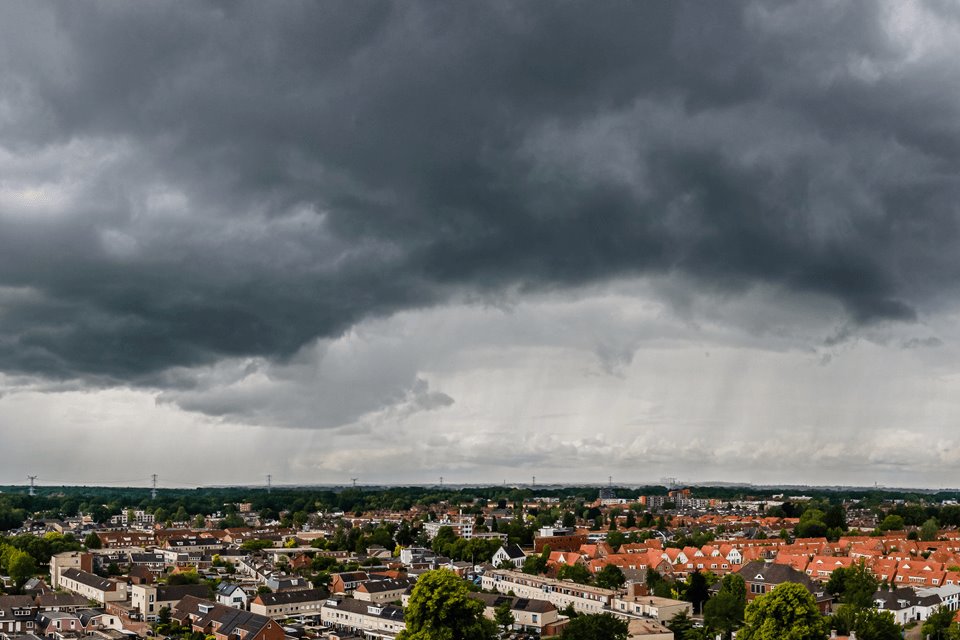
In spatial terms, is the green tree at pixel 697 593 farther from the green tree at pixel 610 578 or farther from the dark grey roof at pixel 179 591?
the dark grey roof at pixel 179 591

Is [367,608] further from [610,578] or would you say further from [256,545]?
[256,545]

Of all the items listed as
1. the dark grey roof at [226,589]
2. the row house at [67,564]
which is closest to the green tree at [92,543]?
the row house at [67,564]

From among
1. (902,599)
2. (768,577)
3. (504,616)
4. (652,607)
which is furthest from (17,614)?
(902,599)

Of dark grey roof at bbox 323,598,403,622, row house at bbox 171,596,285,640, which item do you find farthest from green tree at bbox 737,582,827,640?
row house at bbox 171,596,285,640

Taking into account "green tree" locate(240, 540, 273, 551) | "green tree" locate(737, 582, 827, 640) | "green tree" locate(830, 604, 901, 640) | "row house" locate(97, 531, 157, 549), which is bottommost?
"row house" locate(97, 531, 157, 549)

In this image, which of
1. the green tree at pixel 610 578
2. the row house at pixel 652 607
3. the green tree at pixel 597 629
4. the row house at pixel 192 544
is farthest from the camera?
the row house at pixel 192 544

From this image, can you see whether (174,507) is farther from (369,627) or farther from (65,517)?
(369,627)

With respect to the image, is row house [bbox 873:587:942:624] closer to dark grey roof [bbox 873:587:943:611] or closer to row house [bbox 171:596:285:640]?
dark grey roof [bbox 873:587:943:611]
